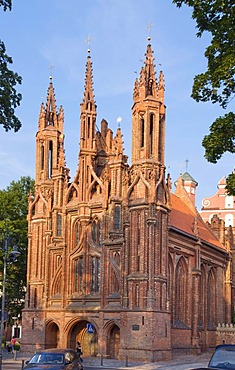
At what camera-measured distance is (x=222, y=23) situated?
1817 centimetres

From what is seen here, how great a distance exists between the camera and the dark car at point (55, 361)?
21.1 metres

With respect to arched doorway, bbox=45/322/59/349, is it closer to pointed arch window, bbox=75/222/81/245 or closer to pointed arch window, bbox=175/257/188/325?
pointed arch window, bbox=75/222/81/245

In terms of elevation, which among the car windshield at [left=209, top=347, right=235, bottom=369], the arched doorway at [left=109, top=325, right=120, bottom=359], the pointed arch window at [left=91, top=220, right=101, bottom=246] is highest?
the pointed arch window at [left=91, top=220, right=101, bottom=246]

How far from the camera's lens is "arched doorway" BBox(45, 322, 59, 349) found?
1881 inches

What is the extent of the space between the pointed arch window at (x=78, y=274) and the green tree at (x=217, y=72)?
2955cm

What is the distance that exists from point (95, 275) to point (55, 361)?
2475 centimetres

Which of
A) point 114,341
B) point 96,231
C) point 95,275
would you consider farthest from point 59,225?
point 114,341

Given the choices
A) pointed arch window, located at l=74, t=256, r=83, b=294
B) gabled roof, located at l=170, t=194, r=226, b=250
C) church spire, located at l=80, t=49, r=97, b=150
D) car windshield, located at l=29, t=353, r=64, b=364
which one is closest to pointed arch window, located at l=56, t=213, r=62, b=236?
pointed arch window, located at l=74, t=256, r=83, b=294

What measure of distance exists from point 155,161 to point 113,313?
11030 millimetres

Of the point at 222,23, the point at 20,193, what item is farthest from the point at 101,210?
the point at 222,23

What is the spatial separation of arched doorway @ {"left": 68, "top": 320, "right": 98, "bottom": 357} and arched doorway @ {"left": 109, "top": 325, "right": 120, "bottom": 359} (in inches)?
65.3

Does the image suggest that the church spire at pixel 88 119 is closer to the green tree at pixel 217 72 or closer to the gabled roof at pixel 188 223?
the gabled roof at pixel 188 223

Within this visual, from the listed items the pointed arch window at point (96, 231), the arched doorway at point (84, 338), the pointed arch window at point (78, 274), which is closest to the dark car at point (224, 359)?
the arched doorway at point (84, 338)

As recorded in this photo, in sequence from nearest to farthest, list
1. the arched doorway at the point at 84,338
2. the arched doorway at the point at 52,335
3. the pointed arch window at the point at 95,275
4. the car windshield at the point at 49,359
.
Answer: the car windshield at the point at 49,359 < the arched doorway at the point at 84,338 < the pointed arch window at the point at 95,275 < the arched doorway at the point at 52,335
